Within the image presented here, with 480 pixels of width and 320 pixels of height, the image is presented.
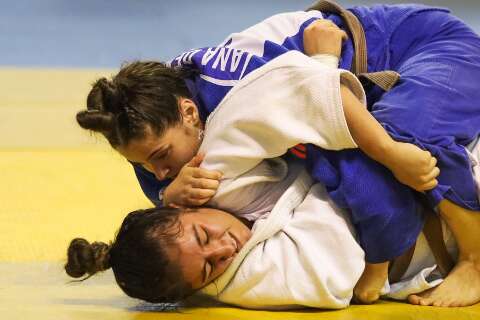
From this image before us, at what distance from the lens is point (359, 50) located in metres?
1.69

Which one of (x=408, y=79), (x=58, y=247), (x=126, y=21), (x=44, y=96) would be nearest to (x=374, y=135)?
(x=408, y=79)

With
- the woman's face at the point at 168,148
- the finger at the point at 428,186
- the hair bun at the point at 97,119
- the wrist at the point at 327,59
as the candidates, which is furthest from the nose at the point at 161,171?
the finger at the point at 428,186

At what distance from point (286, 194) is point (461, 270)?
1.09 ft

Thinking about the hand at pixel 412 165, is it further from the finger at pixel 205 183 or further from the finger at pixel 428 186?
the finger at pixel 205 183

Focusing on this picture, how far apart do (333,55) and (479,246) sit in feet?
1.49

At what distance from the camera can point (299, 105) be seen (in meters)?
1.38

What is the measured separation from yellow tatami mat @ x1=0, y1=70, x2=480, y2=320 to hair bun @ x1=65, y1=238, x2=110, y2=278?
57mm

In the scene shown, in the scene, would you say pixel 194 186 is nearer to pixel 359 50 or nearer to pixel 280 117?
pixel 280 117

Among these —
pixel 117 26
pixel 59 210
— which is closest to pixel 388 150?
pixel 59 210

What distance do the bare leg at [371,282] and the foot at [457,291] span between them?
68 millimetres

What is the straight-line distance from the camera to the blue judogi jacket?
1380mm

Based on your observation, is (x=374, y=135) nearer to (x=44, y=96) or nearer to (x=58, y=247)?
(x=58, y=247)

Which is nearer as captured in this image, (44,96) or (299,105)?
(299,105)

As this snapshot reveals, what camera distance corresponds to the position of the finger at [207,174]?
144cm
